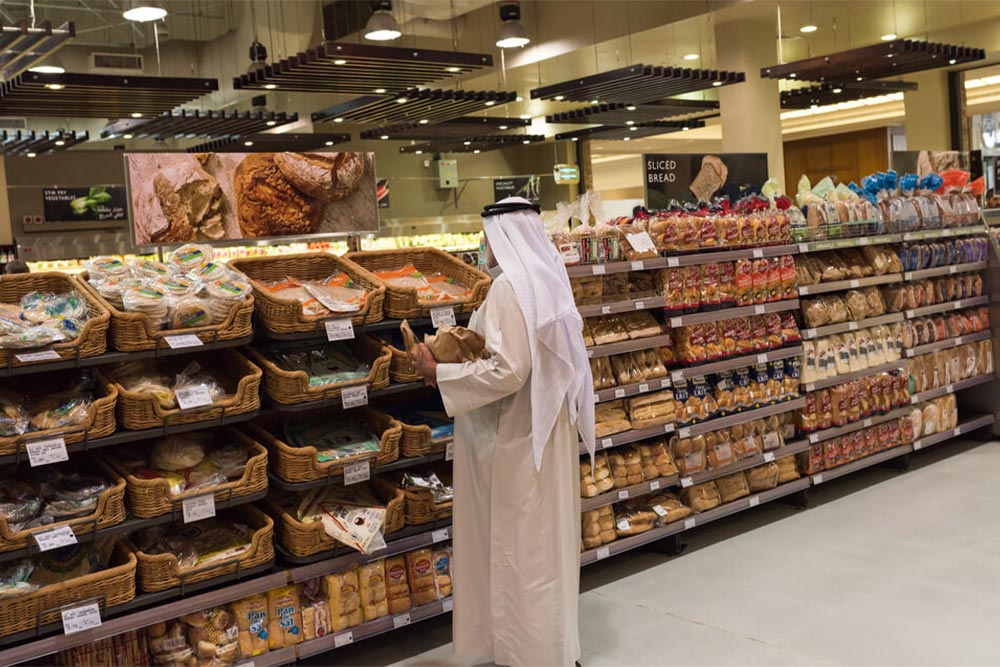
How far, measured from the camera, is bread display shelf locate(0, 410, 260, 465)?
3223 mm

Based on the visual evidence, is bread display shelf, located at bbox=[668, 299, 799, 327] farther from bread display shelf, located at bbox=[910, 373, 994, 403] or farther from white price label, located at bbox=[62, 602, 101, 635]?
white price label, located at bbox=[62, 602, 101, 635]

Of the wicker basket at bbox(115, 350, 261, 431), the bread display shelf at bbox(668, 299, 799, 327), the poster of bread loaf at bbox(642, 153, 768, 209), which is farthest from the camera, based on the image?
the poster of bread loaf at bbox(642, 153, 768, 209)

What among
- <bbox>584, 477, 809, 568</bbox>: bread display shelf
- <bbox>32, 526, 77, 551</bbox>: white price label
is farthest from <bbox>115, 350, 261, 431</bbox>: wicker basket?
<bbox>584, 477, 809, 568</bbox>: bread display shelf

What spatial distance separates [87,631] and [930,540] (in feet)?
13.6

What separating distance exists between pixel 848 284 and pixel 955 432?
1.74m

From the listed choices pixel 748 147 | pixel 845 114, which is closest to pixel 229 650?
pixel 748 147

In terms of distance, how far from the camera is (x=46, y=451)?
3238 millimetres

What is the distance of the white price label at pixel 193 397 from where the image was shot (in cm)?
351

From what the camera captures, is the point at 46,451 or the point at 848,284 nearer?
the point at 46,451

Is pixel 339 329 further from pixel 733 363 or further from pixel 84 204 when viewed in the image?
pixel 84 204

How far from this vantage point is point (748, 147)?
1116cm

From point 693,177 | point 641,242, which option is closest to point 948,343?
point 693,177

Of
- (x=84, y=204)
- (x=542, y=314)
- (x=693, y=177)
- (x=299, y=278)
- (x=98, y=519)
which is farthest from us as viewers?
(x=84, y=204)

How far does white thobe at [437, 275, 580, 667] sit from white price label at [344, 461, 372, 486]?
1.32ft
